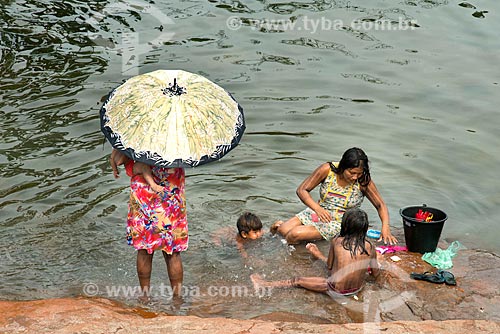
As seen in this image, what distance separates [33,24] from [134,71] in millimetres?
3131

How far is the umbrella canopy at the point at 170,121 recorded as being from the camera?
5.33 metres

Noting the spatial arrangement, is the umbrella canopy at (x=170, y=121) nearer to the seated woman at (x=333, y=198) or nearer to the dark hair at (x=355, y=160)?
the dark hair at (x=355, y=160)

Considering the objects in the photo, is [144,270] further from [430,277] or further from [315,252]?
[430,277]

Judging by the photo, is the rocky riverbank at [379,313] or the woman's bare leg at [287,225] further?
the woman's bare leg at [287,225]

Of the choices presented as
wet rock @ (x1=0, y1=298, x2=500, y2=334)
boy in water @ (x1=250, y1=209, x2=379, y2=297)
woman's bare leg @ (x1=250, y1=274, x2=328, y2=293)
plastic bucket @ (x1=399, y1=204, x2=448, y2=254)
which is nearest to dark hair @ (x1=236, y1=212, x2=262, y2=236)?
woman's bare leg @ (x1=250, y1=274, x2=328, y2=293)

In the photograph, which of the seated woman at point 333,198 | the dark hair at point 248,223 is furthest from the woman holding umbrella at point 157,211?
the seated woman at point 333,198

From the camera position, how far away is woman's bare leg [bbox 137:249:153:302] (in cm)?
609

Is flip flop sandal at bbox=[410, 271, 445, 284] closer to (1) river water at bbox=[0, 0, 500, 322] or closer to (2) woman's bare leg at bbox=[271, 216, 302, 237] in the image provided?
(1) river water at bbox=[0, 0, 500, 322]

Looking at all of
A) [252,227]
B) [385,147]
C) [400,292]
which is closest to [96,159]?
[252,227]

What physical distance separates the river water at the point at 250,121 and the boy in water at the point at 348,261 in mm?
137

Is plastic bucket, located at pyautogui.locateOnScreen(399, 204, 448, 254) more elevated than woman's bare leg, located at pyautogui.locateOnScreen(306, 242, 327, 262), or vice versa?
plastic bucket, located at pyautogui.locateOnScreen(399, 204, 448, 254)

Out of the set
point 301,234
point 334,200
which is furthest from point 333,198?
point 301,234

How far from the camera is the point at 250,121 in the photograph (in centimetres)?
1032

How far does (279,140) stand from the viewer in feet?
32.3
